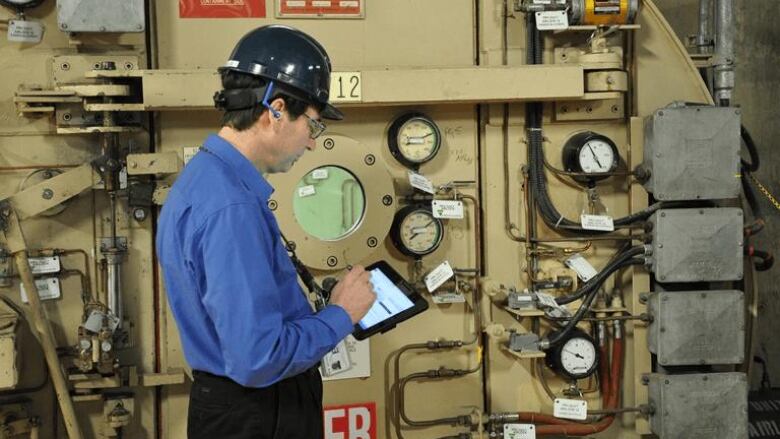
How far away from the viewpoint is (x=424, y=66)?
269 cm

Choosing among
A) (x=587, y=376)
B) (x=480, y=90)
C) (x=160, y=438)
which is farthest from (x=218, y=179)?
(x=587, y=376)

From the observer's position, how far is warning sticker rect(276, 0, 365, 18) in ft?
8.70

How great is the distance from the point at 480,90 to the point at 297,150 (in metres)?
0.97

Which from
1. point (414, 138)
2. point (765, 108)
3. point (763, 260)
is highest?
point (765, 108)

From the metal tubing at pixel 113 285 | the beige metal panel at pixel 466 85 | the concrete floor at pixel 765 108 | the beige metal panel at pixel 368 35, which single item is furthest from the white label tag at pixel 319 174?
the concrete floor at pixel 765 108

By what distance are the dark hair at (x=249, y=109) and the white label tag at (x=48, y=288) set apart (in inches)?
43.4

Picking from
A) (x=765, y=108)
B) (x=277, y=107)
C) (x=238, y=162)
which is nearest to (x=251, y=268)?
(x=238, y=162)

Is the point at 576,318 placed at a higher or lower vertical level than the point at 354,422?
higher

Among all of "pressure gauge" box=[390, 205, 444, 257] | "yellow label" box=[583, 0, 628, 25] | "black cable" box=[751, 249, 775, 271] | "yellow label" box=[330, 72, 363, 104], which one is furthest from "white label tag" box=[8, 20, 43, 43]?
"black cable" box=[751, 249, 775, 271]

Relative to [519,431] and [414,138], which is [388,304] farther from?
[519,431]

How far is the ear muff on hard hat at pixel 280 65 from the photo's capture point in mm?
1752

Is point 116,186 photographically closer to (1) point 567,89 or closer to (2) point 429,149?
(2) point 429,149

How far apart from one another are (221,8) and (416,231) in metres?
0.94

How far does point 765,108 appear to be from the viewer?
11.7 feet
